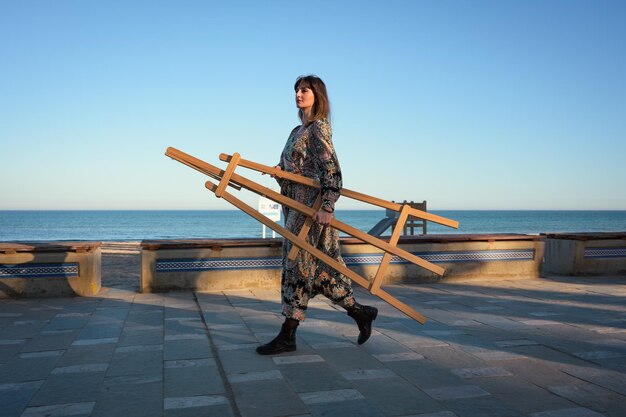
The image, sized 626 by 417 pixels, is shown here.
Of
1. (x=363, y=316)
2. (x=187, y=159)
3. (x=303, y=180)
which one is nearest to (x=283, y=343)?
(x=363, y=316)

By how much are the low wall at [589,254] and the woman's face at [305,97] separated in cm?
686

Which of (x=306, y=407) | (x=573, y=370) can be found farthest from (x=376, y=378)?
(x=573, y=370)

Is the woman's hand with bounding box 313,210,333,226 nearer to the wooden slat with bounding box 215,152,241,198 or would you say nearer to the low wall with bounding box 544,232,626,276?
the wooden slat with bounding box 215,152,241,198

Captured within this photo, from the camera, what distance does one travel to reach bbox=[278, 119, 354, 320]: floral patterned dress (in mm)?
4133

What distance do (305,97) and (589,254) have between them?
7.25 meters

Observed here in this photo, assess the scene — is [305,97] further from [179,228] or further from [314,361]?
[179,228]

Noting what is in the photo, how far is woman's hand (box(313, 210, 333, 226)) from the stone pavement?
1.01 m

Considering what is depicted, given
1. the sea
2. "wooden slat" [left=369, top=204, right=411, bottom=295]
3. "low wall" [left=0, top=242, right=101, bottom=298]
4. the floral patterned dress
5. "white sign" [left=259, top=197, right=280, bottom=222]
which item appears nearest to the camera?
"wooden slat" [left=369, top=204, right=411, bottom=295]

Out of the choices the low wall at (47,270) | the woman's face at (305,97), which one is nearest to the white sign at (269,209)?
the low wall at (47,270)

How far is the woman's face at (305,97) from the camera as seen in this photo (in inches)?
165

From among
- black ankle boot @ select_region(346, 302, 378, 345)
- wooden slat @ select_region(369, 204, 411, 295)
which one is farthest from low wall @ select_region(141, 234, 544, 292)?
wooden slat @ select_region(369, 204, 411, 295)

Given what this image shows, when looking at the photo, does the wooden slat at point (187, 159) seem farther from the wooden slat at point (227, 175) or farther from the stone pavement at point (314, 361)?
the stone pavement at point (314, 361)

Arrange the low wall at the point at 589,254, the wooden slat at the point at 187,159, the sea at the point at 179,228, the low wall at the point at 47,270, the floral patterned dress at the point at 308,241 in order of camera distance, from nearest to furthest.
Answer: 1. the wooden slat at the point at 187,159
2. the floral patterned dress at the point at 308,241
3. the low wall at the point at 47,270
4. the low wall at the point at 589,254
5. the sea at the point at 179,228

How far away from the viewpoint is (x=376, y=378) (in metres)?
3.59
